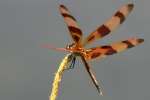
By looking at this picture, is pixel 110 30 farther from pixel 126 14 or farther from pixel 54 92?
pixel 54 92

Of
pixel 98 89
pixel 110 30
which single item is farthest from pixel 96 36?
pixel 98 89

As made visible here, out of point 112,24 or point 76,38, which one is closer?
point 76,38

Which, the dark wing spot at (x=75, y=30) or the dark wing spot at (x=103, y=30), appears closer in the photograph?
the dark wing spot at (x=75, y=30)

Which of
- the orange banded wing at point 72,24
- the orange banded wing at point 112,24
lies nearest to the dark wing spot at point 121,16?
the orange banded wing at point 112,24

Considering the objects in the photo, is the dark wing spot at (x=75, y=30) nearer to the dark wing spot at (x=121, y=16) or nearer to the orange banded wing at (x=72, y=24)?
the orange banded wing at (x=72, y=24)

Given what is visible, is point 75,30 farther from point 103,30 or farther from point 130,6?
point 130,6

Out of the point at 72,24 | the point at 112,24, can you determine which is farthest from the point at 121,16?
the point at 72,24
